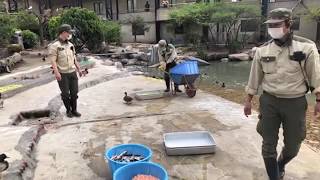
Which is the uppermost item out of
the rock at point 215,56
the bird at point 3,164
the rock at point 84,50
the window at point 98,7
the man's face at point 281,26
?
the window at point 98,7

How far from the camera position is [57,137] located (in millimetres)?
5367

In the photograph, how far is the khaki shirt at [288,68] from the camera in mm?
3143

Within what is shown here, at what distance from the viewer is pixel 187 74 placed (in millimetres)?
7906

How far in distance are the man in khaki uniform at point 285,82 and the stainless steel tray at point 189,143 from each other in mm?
1218

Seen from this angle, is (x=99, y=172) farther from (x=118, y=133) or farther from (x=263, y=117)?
(x=263, y=117)

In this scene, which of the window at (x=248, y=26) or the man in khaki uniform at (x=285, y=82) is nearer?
the man in khaki uniform at (x=285, y=82)

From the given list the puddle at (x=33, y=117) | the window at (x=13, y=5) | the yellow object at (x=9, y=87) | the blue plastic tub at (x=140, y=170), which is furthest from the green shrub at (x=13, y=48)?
the window at (x=13, y=5)

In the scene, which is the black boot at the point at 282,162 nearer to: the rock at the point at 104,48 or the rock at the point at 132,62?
the rock at the point at 132,62

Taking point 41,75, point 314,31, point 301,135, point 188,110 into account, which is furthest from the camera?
point 314,31

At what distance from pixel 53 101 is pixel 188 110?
2.82 metres

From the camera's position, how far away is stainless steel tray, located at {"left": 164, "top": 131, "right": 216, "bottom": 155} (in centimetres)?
452

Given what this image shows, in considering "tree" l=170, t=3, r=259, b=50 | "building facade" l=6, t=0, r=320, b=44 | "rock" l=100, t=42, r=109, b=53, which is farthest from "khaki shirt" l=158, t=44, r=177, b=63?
"building facade" l=6, t=0, r=320, b=44

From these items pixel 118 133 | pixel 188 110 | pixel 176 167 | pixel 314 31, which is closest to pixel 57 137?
pixel 118 133

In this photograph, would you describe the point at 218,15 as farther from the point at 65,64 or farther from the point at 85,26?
the point at 65,64
